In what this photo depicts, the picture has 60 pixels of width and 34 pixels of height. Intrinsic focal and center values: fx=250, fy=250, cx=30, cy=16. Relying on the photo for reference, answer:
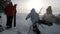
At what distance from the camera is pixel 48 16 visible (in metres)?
17.8

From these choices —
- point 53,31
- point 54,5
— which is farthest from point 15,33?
point 54,5

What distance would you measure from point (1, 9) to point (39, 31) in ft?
43.3

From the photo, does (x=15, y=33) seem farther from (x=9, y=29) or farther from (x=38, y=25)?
(x=38, y=25)

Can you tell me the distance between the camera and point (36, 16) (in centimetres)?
1558

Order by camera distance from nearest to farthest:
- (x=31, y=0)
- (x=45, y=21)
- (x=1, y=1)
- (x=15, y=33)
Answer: (x=15, y=33), (x=45, y=21), (x=1, y=1), (x=31, y=0)

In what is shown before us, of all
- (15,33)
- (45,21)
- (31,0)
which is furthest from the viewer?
(31,0)

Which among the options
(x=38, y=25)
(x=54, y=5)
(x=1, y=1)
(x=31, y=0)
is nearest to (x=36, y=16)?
(x=38, y=25)

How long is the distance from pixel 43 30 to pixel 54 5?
14530 millimetres

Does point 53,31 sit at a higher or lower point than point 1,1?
lower

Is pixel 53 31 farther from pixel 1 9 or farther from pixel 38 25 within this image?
pixel 1 9

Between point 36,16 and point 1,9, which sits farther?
point 1,9

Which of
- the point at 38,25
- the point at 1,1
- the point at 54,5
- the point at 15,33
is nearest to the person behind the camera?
the point at 15,33

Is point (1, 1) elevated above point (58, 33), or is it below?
above

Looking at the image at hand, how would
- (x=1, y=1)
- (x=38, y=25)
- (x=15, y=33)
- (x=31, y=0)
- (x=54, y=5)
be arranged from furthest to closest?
(x=31, y=0)
(x=54, y=5)
(x=1, y=1)
(x=38, y=25)
(x=15, y=33)
